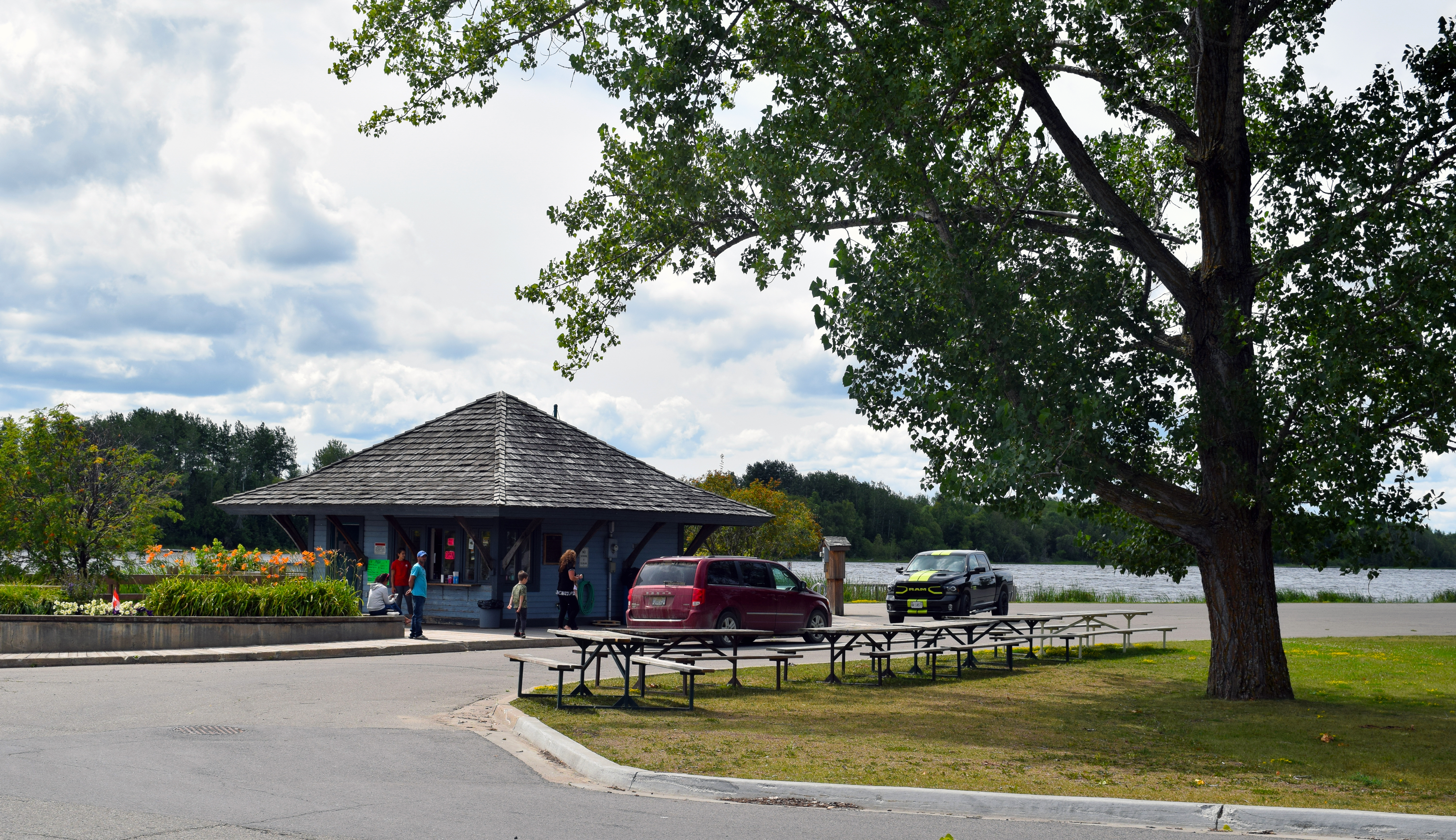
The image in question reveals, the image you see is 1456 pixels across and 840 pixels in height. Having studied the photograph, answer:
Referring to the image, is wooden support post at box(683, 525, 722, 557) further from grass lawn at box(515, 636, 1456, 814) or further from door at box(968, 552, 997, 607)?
grass lawn at box(515, 636, 1456, 814)

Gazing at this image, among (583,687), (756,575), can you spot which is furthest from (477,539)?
(583,687)

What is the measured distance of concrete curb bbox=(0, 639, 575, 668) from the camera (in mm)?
16625

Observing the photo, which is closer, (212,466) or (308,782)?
(308,782)

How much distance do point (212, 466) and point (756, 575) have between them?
346 feet

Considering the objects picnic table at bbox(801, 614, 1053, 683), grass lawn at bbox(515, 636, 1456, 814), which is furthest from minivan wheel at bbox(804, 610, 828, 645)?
grass lawn at bbox(515, 636, 1456, 814)

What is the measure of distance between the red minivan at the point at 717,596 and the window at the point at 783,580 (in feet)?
0.05

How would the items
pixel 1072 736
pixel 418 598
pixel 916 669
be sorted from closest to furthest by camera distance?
1. pixel 1072 736
2. pixel 916 669
3. pixel 418 598

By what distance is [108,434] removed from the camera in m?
41.0

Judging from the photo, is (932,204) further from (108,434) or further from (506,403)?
(108,434)

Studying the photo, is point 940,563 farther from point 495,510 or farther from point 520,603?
point 520,603

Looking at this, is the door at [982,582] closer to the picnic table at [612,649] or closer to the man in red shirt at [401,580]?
the man in red shirt at [401,580]

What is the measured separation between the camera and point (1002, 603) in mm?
30984

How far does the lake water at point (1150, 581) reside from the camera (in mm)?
65312

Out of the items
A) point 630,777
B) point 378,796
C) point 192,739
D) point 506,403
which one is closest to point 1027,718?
point 630,777
